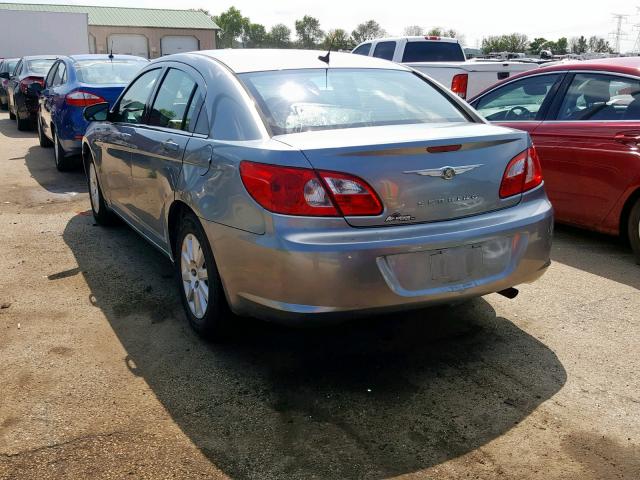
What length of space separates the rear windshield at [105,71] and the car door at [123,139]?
3623mm

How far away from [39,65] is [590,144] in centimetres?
1373

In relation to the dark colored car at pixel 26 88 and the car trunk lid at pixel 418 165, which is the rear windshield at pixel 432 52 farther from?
the car trunk lid at pixel 418 165

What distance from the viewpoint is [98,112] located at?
5.64m

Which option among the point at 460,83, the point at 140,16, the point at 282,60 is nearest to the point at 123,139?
the point at 282,60

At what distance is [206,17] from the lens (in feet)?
223

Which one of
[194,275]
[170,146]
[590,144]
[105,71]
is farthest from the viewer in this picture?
[105,71]

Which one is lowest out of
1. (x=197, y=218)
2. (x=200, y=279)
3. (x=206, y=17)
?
(x=200, y=279)

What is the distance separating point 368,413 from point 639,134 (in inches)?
133

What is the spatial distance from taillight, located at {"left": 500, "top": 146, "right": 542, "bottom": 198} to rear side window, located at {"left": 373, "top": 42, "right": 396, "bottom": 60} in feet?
34.3

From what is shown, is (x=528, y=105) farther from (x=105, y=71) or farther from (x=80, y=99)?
(x=105, y=71)

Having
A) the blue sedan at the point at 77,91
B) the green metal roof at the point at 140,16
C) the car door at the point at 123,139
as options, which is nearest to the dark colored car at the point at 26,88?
the blue sedan at the point at 77,91

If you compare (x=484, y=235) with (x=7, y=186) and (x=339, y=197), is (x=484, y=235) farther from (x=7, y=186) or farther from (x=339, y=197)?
(x=7, y=186)

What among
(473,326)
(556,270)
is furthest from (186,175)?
(556,270)

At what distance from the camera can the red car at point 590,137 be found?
5.15m
